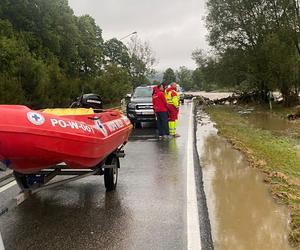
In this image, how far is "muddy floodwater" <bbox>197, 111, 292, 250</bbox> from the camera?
19.9 feet

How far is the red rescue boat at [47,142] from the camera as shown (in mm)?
5762

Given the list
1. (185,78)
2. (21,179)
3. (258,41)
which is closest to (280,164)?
(21,179)

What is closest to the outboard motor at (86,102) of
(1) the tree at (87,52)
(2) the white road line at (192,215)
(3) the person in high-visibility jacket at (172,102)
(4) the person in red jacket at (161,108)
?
(2) the white road line at (192,215)

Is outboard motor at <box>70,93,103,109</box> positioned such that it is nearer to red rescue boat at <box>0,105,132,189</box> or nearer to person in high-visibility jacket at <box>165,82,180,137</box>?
red rescue boat at <box>0,105,132,189</box>

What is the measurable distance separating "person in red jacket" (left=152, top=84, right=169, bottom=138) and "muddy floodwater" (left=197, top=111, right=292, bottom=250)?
4.83 meters

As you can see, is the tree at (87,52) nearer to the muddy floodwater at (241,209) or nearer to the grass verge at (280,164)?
the grass verge at (280,164)

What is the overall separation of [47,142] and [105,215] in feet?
5.23

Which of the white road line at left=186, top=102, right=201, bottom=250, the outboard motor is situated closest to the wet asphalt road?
the white road line at left=186, top=102, right=201, bottom=250

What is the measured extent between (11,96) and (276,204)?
14745 mm

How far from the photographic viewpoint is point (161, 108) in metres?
16.7

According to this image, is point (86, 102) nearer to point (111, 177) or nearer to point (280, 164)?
point (111, 177)

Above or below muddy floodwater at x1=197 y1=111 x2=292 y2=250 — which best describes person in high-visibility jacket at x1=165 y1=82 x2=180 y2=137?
above

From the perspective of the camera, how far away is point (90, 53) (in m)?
52.7

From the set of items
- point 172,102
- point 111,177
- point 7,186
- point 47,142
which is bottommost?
point 7,186
